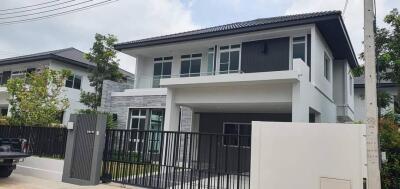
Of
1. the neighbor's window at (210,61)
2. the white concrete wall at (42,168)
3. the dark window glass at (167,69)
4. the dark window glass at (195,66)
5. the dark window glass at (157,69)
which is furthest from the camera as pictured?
the dark window glass at (157,69)

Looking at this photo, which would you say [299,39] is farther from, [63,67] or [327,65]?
[63,67]

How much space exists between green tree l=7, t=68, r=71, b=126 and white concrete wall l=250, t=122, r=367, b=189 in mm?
9631

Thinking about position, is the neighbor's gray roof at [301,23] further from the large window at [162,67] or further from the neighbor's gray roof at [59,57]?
the neighbor's gray roof at [59,57]

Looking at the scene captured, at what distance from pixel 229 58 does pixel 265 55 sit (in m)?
1.92

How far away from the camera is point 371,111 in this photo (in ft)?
17.2

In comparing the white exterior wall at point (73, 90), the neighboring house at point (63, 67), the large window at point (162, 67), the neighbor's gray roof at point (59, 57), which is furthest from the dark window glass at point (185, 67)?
the white exterior wall at point (73, 90)

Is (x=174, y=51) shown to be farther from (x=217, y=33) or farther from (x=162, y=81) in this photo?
(x=162, y=81)

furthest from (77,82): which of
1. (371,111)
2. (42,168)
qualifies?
(371,111)

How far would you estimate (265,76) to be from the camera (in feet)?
33.1

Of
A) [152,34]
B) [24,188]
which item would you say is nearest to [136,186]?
[24,188]

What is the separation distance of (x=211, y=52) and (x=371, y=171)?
10.9 metres

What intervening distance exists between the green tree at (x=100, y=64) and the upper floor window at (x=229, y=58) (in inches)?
267

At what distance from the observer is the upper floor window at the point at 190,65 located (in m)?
16.5

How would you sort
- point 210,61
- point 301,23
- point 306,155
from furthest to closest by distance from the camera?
point 210,61
point 301,23
point 306,155
